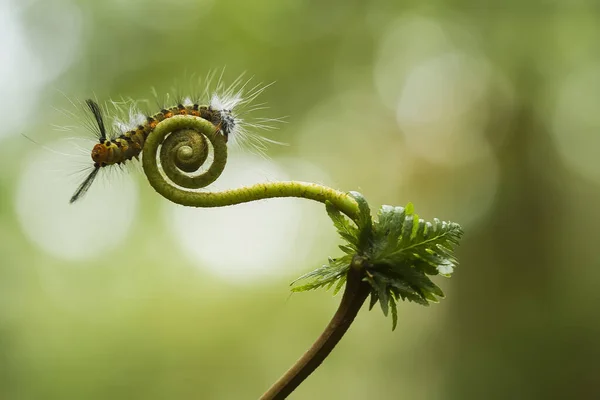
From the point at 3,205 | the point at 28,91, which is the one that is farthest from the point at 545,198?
the point at 3,205

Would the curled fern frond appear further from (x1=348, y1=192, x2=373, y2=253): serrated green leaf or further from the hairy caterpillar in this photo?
the hairy caterpillar

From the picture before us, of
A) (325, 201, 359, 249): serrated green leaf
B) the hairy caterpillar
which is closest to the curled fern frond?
(325, 201, 359, 249): serrated green leaf

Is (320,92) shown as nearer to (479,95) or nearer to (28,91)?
(479,95)

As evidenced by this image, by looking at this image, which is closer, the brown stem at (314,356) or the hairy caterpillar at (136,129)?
the brown stem at (314,356)

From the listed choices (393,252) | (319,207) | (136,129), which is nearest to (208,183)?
(136,129)

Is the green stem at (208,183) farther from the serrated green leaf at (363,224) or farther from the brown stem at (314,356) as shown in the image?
the brown stem at (314,356)

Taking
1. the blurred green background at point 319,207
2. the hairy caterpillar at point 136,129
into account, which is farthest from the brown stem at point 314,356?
the blurred green background at point 319,207
